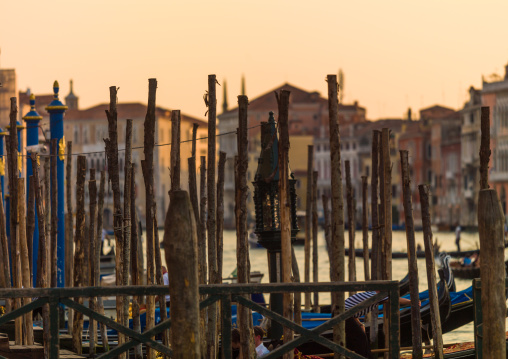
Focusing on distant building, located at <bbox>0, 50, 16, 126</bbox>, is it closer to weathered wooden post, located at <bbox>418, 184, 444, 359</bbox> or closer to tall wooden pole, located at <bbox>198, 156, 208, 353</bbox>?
tall wooden pole, located at <bbox>198, 156, 208, 353</bbox>

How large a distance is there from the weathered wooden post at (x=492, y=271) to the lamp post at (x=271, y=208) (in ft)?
8.46

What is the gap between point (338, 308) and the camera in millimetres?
5883

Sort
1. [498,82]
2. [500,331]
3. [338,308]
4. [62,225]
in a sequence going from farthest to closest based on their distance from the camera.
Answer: [498,82], [62,225], [338,308], [500,331]

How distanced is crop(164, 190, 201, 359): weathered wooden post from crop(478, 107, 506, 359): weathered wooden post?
3.78 feet

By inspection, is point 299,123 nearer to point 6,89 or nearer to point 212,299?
point 6,89

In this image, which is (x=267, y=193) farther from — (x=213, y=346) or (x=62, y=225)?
(x=62, y=225)

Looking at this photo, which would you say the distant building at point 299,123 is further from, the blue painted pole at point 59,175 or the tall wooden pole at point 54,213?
the tall wooden pole at point 54,213

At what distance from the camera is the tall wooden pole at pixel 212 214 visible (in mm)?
6746

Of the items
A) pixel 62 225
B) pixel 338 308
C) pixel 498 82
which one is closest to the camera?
pixel 338 308

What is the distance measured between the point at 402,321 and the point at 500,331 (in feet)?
12.2

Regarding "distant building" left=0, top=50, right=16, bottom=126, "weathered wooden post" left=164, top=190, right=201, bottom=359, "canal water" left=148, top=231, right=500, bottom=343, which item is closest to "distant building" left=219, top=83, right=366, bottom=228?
"canal water" left=148, top=231, right=500, bottom=343

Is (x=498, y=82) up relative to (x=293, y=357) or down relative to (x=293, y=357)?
up

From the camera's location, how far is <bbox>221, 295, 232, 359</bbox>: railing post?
13.6 ft

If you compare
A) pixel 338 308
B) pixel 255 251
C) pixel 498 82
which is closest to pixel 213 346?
pixel 338 308
